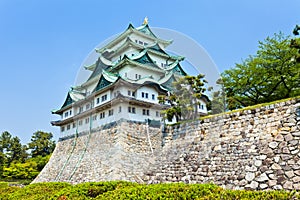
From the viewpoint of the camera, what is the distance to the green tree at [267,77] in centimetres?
1479

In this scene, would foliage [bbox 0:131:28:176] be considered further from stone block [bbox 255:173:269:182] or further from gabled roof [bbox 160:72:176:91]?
stone block [bbox 255:173:269:182]

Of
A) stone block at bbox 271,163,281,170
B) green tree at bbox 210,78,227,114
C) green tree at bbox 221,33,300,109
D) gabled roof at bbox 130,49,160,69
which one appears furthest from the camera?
gabled roof at bbox 130,49,160,69

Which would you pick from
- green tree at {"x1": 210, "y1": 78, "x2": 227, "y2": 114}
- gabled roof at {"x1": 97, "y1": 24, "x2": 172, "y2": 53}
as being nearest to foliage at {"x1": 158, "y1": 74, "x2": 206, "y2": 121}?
green tree at {"x1": 210, "y1": 78, "x2": 227, "y2": 114}

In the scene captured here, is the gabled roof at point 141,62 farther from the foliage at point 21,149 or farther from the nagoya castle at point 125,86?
the foliage at point 21,149

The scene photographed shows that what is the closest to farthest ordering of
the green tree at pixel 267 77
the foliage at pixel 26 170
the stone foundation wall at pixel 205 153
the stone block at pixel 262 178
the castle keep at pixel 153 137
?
1. the stone block at pixel 262 178
2. the stone foundation wall at pixel 205 153
3. the castle keep at pixel 153 137
4. the green tree at pixel 267 77
5. the foliage at pixel 26 170

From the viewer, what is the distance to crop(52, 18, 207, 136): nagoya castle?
19.4 m

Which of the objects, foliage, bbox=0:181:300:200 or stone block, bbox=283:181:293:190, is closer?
foliage, bbox=0:181:300:200

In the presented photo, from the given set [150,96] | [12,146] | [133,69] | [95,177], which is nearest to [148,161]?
[95,177]

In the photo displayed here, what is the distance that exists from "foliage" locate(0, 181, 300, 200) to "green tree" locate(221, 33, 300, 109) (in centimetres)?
980

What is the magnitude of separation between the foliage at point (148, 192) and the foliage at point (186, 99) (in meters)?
8.46

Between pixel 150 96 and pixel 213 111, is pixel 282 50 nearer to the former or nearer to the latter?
pixel 213 111

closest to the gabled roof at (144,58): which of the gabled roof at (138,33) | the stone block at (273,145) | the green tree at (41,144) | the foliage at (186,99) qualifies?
the gabled roof at (138,33)

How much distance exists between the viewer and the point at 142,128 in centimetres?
1827

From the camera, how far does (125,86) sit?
1981cm
